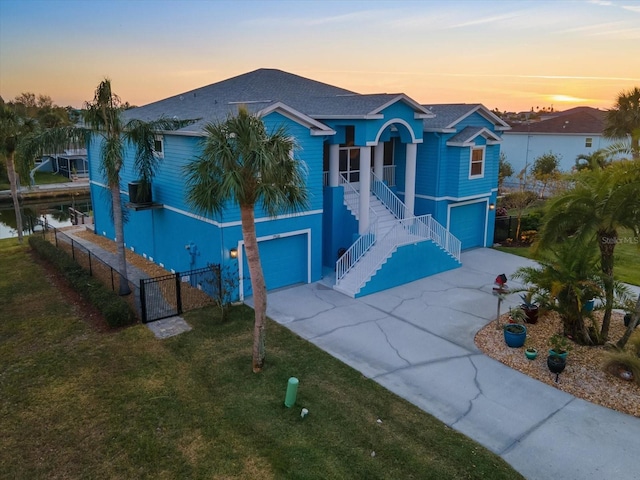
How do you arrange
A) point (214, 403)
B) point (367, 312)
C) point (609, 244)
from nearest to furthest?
point (214, 403) < point (609, 244) < point (367, 312)

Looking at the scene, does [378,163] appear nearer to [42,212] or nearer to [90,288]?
[90,288]

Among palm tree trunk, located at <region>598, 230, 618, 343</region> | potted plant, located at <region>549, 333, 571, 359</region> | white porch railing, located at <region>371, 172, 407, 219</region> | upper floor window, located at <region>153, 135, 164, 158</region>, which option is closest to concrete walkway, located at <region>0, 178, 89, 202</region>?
upper floor window, located at <region>153, 135, 164, 158</region>

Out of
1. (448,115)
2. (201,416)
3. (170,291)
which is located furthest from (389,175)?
(201,416)

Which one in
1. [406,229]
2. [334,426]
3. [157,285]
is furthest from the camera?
[406,229]

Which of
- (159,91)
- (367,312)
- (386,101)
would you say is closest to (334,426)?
(367,312)

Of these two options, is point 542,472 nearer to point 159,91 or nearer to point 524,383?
point 524,383
